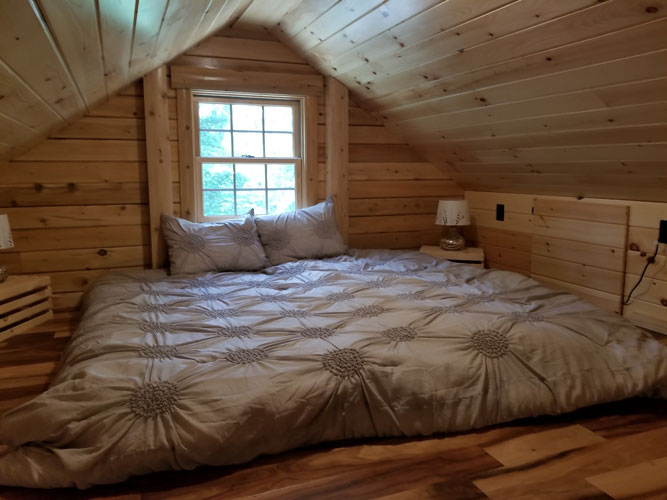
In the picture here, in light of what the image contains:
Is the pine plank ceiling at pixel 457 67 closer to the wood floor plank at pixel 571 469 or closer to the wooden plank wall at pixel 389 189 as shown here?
the wooden plank wall at pixel 389 189

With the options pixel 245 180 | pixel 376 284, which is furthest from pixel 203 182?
pixel 376 284

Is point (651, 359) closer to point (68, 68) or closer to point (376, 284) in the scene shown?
point (376, 284)

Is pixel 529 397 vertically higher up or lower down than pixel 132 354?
lower down

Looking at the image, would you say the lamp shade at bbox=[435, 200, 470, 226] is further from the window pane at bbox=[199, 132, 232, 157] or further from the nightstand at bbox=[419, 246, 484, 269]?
the window pane at bbox=[199, 132, 232, 157]

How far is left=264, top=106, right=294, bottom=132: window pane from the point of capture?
3748 mm

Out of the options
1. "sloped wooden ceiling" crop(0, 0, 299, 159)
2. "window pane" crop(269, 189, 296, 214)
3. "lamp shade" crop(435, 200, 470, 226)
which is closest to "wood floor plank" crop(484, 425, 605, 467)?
"sloped wooden ceiling" crop(0, 0, 299, 159)

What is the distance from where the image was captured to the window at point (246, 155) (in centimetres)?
360

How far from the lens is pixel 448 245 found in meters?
3.85

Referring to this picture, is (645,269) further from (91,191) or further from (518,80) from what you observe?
(91,191)

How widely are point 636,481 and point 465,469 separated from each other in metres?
0.51

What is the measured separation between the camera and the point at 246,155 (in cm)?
371

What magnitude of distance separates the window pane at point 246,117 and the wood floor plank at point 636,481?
9.83 feet

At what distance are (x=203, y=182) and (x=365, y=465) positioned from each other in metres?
2.50

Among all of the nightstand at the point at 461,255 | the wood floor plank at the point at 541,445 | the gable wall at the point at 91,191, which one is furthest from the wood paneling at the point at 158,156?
the wood floor plank at the point at 541,445
